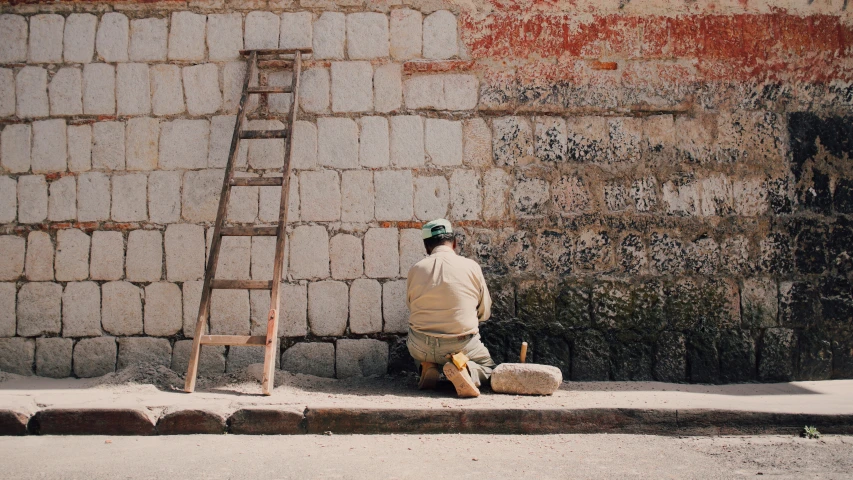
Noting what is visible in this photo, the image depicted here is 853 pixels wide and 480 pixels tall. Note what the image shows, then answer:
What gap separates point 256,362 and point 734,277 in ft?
13.0

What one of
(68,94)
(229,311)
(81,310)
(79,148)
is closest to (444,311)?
(229,311)

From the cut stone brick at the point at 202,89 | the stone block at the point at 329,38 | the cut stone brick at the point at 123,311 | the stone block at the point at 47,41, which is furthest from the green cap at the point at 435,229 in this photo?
the stone block at the point at 47,41

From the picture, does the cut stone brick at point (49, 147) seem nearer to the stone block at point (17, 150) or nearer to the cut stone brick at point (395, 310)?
the stone block at point (17, 150)

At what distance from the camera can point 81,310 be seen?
→ 5699mm

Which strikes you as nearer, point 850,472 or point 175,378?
point 850,472

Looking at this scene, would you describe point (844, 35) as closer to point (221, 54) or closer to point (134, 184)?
point (221, 54)

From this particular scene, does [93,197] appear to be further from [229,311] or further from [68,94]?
[229,311]

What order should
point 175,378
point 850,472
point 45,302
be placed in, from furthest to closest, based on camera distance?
point 45,302
point 175,378
point 850,472

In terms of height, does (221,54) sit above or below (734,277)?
above

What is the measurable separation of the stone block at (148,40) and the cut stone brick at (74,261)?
5.15 ft

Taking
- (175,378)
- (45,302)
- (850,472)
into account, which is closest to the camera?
(850,472)

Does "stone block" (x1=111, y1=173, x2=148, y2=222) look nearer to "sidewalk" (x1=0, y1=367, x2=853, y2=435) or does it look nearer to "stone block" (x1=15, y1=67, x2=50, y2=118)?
"stone block" (x1=15, y1=67, x2=50, y2=118)

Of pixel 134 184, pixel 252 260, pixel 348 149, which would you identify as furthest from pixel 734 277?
pixel 134 184

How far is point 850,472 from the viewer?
339cm
